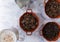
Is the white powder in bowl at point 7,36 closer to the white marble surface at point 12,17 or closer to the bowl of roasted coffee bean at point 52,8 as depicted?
the white marble surface at point 12,17

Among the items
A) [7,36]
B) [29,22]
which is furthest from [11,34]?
[29,22]

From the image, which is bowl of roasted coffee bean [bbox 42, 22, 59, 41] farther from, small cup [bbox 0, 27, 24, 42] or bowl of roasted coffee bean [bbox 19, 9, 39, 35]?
small cup [bbox 0, 27, 24, 42]

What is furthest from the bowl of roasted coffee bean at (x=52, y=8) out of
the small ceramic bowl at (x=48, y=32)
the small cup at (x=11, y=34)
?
the small cup at (x=11, y=34)

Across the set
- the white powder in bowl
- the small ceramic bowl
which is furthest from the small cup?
the small ceramic bowl

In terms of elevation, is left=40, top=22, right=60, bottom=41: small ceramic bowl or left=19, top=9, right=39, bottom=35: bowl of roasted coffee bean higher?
left=19, top=9, right=39, bottom=35: bowl of roasted coffee bean

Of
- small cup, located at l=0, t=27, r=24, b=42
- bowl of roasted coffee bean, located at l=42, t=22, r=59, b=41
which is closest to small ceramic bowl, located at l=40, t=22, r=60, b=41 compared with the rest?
bowl of roasted coffee bean, located at l=42, t=22, r=59, b=41

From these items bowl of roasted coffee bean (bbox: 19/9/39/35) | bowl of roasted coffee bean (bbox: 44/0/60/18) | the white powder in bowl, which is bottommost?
the white powder in bowl
